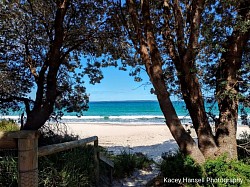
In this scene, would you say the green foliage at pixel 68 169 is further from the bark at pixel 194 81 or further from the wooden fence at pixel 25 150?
the bark at pixel 194 81

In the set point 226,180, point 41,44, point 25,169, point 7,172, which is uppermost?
point 41,44

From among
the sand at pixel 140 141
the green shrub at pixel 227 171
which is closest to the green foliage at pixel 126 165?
the sand at pixel 140 141

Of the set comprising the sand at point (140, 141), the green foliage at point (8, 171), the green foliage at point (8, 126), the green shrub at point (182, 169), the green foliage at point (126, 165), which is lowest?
the sand at point (140, 141)

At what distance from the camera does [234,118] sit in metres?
5.17

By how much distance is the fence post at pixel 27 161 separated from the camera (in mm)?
2510

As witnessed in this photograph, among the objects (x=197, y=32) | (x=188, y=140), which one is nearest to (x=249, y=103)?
(x=188, y=140)

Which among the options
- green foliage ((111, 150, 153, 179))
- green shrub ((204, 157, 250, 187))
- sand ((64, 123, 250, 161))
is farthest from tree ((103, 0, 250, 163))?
sand ((64, 123, 250, 161))

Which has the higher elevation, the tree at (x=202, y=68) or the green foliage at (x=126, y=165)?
the tree at (x=202, y=68)

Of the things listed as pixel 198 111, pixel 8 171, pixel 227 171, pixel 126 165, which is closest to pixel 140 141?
pixel 126 165

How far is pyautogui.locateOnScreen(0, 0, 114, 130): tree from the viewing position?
236 inches

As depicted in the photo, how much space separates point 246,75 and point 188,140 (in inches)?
75.9

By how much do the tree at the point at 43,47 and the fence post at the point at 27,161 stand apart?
3208 mm

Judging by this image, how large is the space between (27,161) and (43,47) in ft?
16.9

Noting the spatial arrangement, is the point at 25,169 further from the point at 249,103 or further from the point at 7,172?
the point at 249,103
